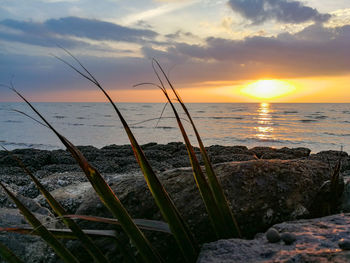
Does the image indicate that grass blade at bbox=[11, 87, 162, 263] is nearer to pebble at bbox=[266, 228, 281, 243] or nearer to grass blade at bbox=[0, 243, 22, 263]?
grass blade at bbox=[0, 243, 22, 263]

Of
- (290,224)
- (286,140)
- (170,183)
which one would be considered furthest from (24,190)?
(286,140)

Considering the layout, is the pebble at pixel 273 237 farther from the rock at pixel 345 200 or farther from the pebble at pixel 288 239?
the rock at pixel 345 200

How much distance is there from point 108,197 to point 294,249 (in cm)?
86

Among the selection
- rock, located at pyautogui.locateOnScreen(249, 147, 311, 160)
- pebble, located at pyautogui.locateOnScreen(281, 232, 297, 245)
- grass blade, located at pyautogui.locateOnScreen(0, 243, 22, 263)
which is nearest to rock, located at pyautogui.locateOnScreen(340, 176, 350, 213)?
pebble, located at pyautogui.locateOnScreen(281, 232, 297, 245)

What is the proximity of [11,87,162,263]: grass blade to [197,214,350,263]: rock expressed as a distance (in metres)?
0.33

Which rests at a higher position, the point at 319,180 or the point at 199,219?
the point at 319,180

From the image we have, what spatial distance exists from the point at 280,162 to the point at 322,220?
35.2 inches

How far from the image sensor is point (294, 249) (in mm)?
1305

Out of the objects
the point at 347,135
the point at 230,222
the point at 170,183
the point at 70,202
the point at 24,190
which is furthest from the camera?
the point at 347,135

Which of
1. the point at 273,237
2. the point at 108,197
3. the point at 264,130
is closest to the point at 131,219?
the point at 108,197

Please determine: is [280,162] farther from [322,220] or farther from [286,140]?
[286,140]

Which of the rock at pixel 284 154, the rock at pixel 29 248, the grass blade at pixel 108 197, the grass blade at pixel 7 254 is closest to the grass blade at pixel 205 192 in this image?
the grass blade at pixel 108 197

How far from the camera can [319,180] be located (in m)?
2.60

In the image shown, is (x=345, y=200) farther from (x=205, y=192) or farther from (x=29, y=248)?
(x=29, y=248)
